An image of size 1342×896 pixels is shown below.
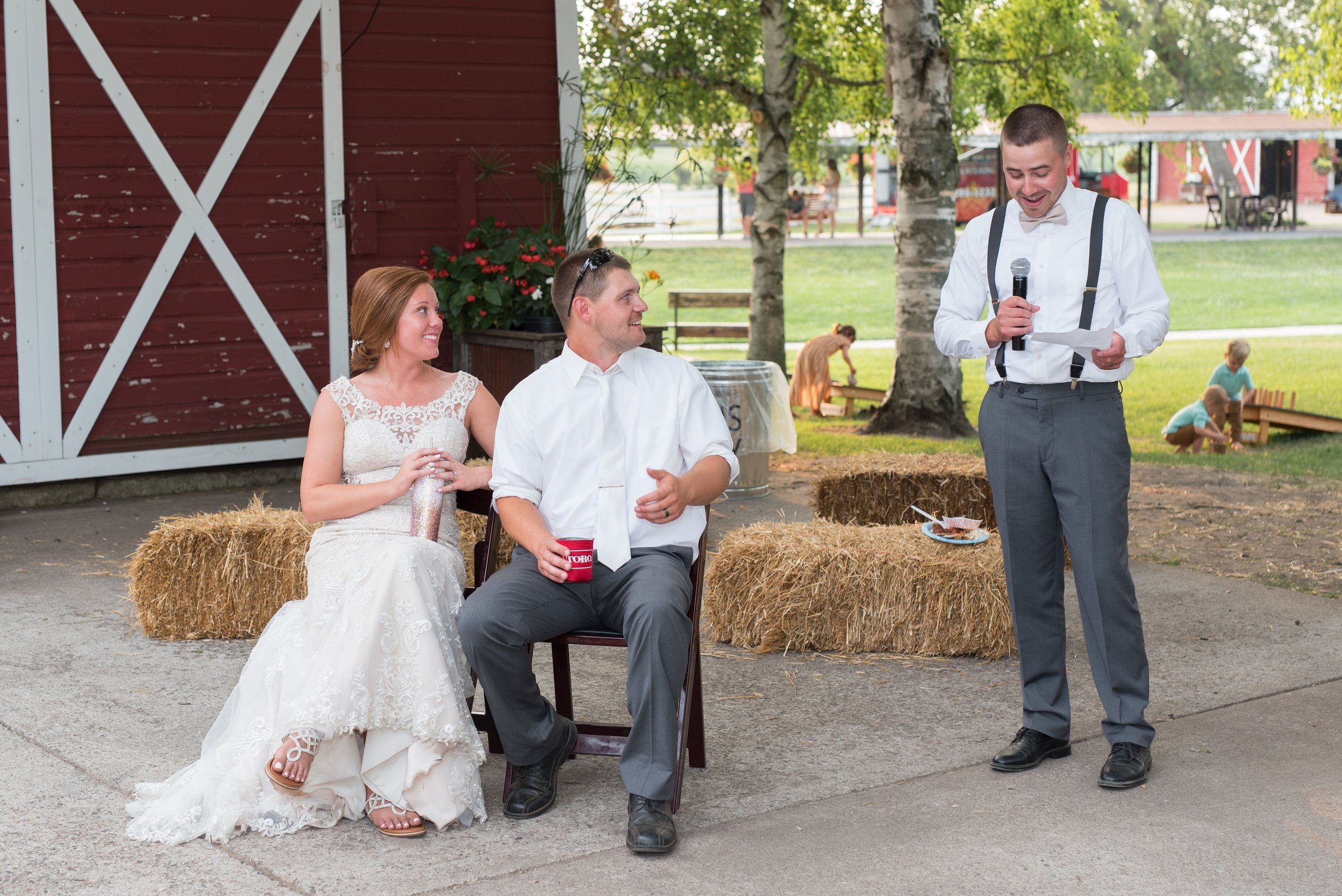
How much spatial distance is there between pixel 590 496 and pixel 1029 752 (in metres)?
1.42

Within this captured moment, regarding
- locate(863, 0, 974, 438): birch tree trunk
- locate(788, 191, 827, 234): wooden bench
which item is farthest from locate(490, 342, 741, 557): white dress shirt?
locate(788, 191, 827, 234): wooden bench

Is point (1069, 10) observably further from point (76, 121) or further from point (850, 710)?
point (850, 710)

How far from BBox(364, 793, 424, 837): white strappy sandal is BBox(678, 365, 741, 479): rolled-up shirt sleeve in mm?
1162

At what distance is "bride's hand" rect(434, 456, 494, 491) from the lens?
4094 millimetres

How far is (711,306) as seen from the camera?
16141mm

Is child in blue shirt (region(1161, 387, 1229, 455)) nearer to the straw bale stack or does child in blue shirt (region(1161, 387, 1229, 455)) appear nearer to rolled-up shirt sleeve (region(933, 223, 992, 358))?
rolled-up shirt sleeve (region(933, 223, 992, 358))

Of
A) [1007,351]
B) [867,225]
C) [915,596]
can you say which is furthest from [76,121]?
[867,225]

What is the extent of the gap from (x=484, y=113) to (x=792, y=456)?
10.4 ft

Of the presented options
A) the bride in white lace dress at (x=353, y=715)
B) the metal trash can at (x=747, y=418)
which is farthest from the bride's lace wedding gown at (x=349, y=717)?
the metal trash can at (x=747, y=418)

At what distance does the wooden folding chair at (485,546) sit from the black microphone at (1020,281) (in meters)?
1.50

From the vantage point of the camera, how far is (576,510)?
13.1 feet

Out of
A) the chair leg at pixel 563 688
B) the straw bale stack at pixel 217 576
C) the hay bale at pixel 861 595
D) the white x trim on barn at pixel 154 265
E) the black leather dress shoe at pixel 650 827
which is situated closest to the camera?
the black leather dress shoe at pixel 650 827

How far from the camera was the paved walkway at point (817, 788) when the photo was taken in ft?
11.3

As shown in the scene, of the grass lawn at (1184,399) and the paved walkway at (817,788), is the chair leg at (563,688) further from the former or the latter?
the grass lawn at (1184,399)
